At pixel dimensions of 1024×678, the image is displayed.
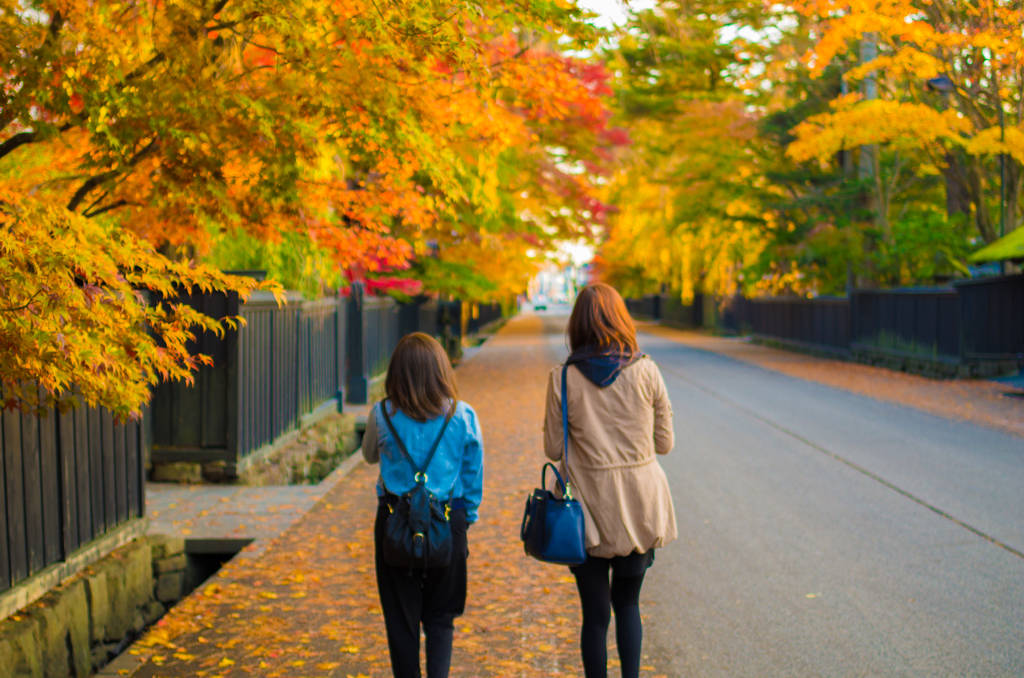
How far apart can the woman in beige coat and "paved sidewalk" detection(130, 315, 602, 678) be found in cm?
83

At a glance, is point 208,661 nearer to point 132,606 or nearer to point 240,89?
point 132,606

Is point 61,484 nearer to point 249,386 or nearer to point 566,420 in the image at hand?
point 566,420

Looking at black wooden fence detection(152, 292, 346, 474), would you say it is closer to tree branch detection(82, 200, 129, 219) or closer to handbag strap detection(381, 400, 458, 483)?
tree branch detection(82, 200, 129, 219)

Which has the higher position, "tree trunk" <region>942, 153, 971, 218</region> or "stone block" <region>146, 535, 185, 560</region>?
"tree trunk" <region>942, 153, 971, 218</region>

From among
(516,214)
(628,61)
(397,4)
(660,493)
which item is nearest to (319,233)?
(397,4)

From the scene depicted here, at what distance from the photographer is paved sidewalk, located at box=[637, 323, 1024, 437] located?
13.9m

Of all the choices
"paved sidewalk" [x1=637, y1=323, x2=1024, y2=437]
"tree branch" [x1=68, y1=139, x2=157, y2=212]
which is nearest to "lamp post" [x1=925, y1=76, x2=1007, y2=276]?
"paved sidewalk" [x1=637, y1=323, x2=1024, y2=437]

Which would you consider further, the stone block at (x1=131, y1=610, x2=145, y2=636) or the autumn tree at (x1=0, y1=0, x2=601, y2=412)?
the stone block at (x1=131, y1=610, x2=145, y2=636)

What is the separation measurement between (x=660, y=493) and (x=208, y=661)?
2.49 m

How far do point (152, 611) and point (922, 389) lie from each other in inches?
615

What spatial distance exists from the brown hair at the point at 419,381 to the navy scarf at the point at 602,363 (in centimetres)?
52

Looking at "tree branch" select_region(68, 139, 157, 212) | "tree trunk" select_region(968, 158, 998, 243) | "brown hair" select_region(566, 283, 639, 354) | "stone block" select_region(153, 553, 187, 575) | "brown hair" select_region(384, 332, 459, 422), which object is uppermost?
"tree trunk" select_region(968, 158, 998, 243)

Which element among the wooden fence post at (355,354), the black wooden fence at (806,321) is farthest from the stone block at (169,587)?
the black wooden fence at (806,321)

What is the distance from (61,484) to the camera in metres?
5.61
